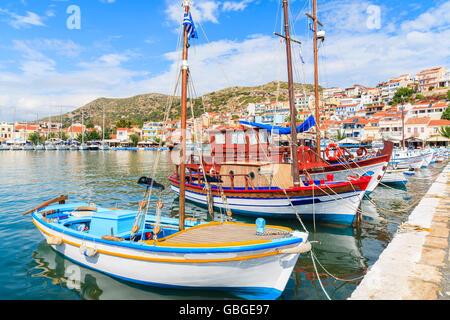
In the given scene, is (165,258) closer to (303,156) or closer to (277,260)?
(277,260)

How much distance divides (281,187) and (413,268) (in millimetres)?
7268

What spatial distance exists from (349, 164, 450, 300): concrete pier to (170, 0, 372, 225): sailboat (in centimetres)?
252

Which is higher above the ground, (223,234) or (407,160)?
(407,160)

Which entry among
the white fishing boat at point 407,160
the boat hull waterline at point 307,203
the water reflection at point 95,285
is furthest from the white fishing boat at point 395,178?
the water reflection at point 95,285

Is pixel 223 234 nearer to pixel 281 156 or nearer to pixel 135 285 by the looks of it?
pixel 135 285

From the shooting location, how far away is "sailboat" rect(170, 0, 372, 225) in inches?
432

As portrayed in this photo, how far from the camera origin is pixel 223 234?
6.73 meters

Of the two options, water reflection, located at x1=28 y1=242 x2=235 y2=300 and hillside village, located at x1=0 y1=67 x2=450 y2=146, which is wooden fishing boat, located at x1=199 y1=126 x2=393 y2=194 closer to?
water reflection, located at x1=28 y1=242 x2=235 y2=300

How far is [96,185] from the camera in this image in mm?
24500

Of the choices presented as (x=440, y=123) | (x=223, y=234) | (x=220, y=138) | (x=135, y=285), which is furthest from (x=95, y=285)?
(x=440, y=123)

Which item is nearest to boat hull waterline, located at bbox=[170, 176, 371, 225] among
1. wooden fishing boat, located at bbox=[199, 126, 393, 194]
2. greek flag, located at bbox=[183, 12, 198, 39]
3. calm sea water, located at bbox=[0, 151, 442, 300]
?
calm sea water, located at bbox=[0, 151, 442, 300]

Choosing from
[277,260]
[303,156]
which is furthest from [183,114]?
[303,156]

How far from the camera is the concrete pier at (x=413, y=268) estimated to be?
5160 mm
